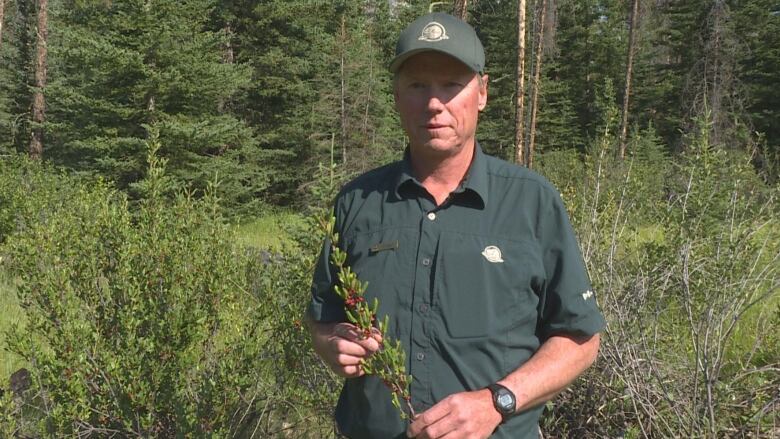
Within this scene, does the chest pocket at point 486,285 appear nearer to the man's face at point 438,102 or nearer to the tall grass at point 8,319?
the man's face at point 438,102

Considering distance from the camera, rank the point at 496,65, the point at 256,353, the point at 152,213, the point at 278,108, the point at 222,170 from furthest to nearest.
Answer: the point at 496,65, the point at 278,108, the point at 222,170, the point at 152,213, the point at 256,353

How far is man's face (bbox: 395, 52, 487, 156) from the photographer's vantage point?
1.80 m

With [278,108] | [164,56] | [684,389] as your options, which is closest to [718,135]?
[278,108]

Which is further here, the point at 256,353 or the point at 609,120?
the point at 609,120

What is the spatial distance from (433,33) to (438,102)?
0.20m

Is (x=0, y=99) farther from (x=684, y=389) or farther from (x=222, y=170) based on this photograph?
(x=684, y=389)

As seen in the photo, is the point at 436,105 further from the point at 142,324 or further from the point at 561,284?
the point at 142,324

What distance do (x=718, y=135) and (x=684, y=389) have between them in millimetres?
18360

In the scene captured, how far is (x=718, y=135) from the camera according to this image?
63.2ft

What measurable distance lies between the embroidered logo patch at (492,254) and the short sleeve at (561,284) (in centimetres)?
13

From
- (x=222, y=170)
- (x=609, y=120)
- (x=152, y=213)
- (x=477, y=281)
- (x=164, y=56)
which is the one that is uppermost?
(x=164, y=56)

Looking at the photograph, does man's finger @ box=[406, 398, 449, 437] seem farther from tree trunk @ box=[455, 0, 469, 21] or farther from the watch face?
tree trunk @ box=[455, 0, 469, 21]

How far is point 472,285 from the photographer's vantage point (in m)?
1.73

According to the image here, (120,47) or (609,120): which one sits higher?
(120,47)
